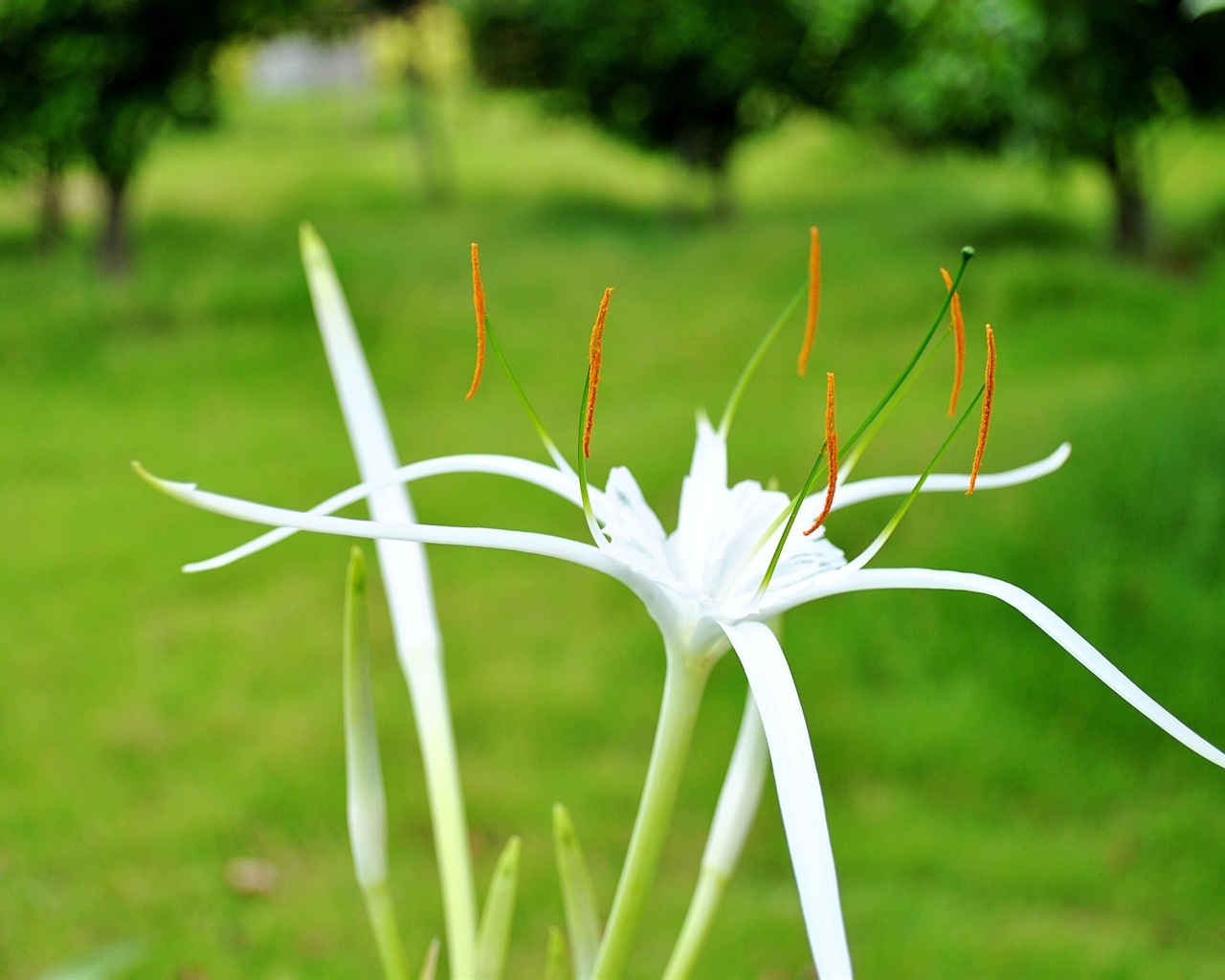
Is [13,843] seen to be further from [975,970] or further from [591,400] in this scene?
[591,400]

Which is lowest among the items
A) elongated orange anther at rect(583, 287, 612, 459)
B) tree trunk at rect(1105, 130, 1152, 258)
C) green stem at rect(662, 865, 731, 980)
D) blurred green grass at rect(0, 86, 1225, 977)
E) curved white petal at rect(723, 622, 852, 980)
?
blurred green grass at rect(0, 86, 1225, 977)

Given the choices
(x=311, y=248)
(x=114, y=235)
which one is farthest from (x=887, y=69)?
(x=311, y=248)

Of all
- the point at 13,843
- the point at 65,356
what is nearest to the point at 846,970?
the point at 13,843

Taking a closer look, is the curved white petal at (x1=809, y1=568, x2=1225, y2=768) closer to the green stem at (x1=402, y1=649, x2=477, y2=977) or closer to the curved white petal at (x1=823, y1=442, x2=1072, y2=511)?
the curved white petal at (x1=823, y1=442, x2=1072, y2=511)

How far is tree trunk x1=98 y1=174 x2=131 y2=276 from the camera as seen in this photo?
21.6 ft

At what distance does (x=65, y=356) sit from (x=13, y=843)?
363cm

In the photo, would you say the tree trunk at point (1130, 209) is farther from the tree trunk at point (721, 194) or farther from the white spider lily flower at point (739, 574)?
the white spider lily flower at point (739, 574)

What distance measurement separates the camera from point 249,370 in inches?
207

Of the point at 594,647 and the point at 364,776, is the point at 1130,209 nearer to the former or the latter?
the point at 594,647

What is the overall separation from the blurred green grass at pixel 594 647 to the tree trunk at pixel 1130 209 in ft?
3.94

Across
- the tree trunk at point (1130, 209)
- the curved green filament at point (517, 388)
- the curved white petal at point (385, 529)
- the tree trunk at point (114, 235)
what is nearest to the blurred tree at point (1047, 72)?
the tree trunk at point (1130, 209)

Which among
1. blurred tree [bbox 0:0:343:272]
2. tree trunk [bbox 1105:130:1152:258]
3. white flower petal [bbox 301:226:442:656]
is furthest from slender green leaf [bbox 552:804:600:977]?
tree trunk [bbox 1105:130:1152:258]

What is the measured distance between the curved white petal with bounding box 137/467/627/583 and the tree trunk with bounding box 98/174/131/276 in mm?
6781

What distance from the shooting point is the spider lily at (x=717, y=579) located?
0.41 metres
